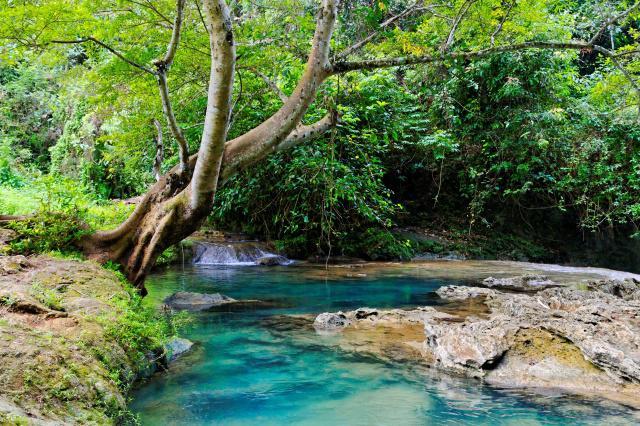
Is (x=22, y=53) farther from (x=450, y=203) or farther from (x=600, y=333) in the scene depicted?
(x=450, y=203)

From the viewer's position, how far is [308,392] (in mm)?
4402

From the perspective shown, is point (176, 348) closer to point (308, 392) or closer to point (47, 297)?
point (47, 297)

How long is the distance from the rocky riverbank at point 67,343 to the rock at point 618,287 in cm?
786

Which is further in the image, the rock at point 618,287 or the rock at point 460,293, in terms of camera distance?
the rock at point 460,293

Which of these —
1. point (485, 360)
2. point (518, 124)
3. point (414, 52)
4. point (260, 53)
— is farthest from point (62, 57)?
point (518, 124)

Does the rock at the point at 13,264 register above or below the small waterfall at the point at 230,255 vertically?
above

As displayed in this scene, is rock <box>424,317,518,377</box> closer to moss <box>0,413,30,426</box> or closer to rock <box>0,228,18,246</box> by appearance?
moss <box>0,413,30,426</box>

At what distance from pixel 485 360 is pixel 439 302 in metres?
3.53

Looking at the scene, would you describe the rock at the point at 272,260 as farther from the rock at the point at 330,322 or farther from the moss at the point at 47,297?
the moss at the point at 47,297

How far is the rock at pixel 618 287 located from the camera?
334 inches

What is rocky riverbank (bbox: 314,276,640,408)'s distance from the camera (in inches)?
175

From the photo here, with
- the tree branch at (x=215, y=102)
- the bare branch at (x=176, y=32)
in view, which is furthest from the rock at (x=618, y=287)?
the bare branch at (x=176, y=32)

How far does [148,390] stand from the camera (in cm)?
419

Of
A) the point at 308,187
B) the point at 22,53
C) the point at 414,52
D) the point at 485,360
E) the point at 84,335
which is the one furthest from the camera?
the point at 308,187
